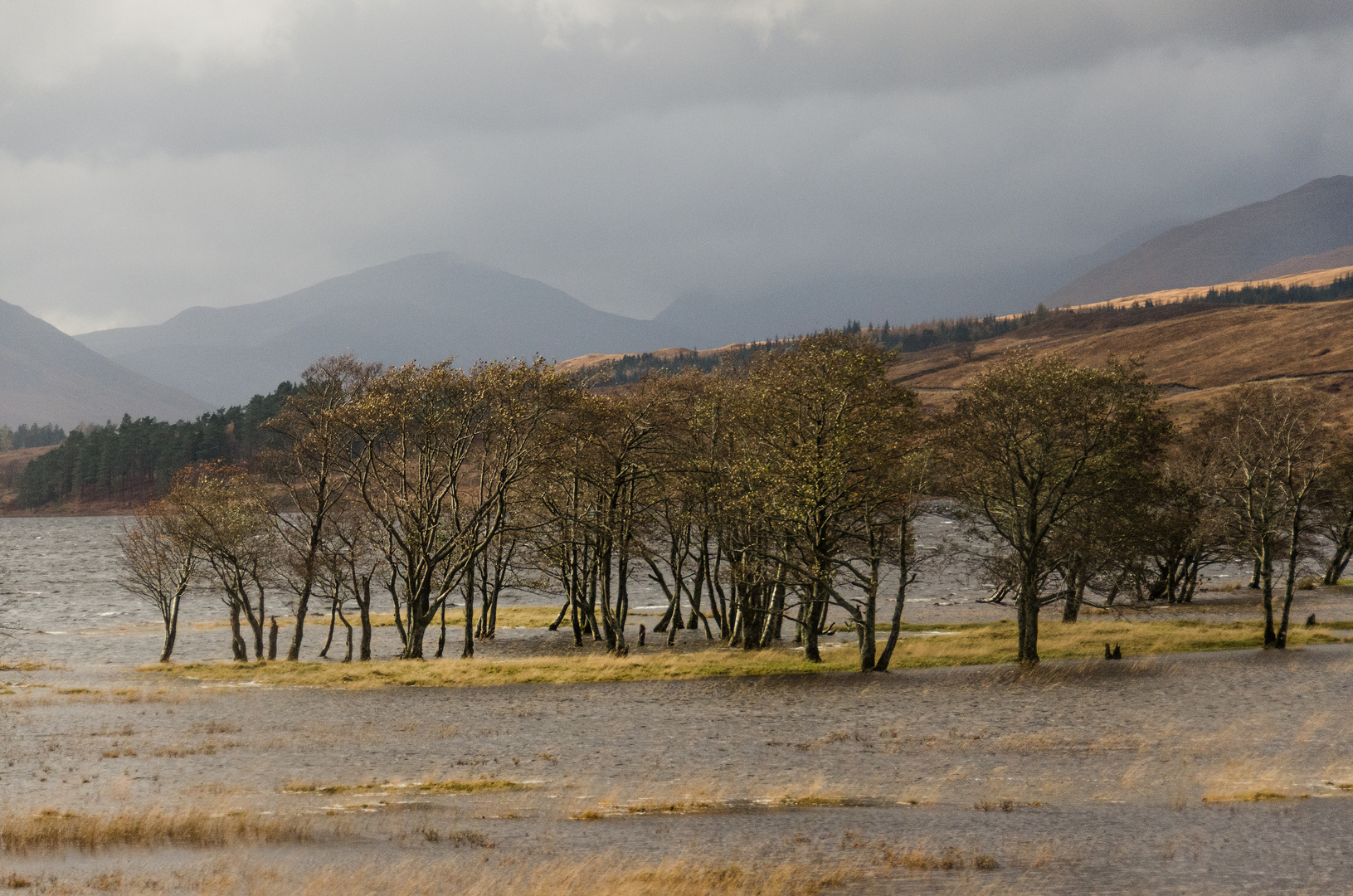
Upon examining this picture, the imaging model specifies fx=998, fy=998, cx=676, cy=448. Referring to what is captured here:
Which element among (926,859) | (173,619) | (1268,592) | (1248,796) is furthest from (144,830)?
(1268,592)

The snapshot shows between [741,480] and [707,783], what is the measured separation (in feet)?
79.1

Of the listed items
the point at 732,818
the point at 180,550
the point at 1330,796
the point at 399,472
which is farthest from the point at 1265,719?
the point at 180,550

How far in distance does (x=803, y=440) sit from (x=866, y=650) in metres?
11.8

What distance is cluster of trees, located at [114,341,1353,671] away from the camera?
49.7 m

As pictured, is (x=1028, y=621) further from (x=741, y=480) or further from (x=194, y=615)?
(x=194, y=615)

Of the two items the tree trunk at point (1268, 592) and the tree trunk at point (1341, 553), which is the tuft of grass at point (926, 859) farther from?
the tree trunk at point (1341, 553)

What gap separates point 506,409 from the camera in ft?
182

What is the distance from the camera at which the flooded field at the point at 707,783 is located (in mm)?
20953

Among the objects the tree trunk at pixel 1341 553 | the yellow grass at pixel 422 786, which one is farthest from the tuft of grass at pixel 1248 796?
the tree trunk at pixel 1341 553

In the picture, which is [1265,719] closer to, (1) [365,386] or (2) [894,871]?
(2) [894,871]

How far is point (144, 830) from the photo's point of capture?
79.2 ft

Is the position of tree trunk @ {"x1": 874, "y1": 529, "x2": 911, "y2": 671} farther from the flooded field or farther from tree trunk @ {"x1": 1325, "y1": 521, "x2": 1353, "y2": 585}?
tree trunk @ {"x1": 1325, "y1": 521, "x2": 1353, "y2": 585}

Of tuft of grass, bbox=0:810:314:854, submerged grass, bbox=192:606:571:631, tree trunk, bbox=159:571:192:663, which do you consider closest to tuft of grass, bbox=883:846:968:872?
tuft of grass, bbox=0:810:314:854

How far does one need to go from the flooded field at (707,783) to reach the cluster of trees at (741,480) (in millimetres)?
8060
